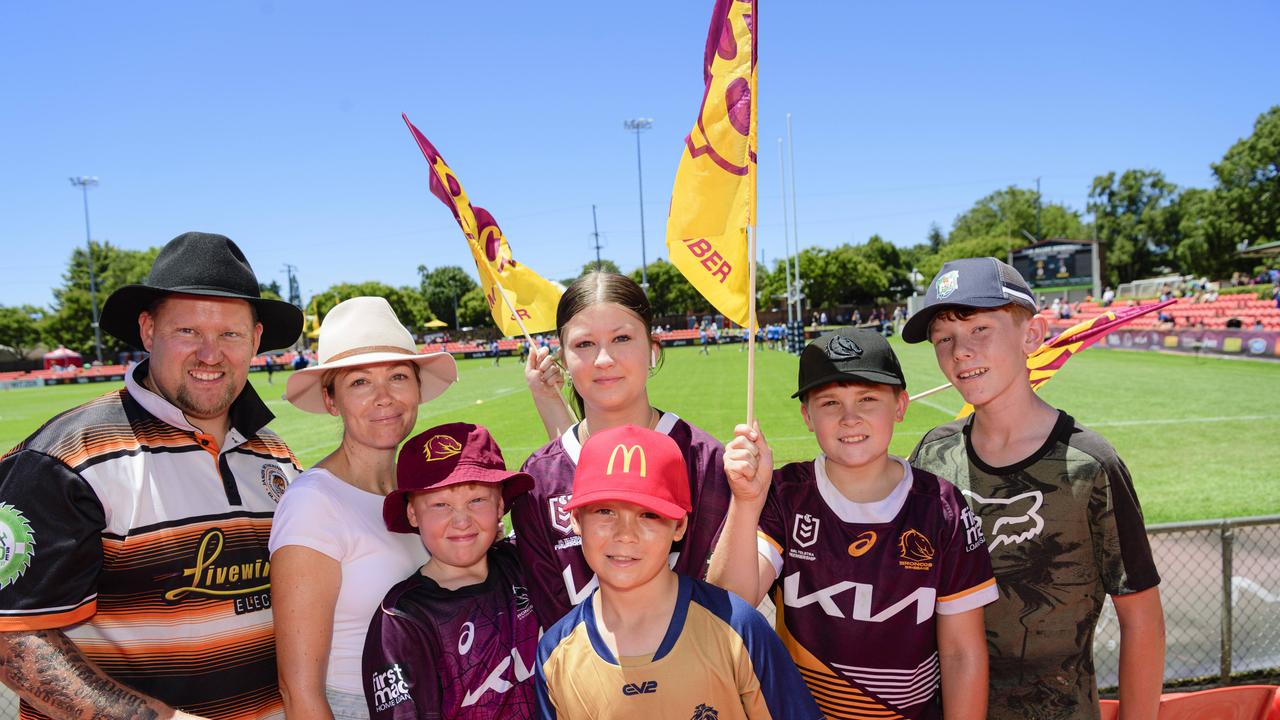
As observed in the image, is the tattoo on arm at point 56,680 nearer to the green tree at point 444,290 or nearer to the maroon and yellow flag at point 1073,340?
the maroon and yellow flag at point 1073,340

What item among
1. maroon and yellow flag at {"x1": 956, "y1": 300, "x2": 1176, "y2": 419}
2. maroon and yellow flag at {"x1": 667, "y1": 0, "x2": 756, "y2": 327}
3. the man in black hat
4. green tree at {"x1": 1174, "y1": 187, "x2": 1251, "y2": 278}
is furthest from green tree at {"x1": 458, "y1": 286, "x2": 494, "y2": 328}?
maroon and yellow flag at {"x1": 667, "y1": 0, "x2": 756, "y2": 327}

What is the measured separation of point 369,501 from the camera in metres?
2.54

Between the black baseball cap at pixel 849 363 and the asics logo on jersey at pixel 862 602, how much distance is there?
0.69 m

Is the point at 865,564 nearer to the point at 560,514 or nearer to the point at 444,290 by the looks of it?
the point at 560,514

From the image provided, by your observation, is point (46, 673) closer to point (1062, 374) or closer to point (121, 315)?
point (121, 315)

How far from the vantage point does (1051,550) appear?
8.71ft

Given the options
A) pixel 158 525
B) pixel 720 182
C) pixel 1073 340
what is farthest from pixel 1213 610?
pixel 158 525

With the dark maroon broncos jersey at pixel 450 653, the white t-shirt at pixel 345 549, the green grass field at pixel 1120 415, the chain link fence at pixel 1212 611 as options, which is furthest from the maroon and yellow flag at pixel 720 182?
the green grass field at pixel 1120 415

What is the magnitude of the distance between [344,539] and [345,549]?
4 cm

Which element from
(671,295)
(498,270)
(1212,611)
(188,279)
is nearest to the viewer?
(188,279)

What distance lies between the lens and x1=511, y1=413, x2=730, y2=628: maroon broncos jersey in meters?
2.47

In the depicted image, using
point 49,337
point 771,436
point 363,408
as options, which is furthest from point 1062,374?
point 49,337

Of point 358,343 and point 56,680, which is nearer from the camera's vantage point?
point 56,680

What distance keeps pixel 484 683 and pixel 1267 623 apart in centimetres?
620
